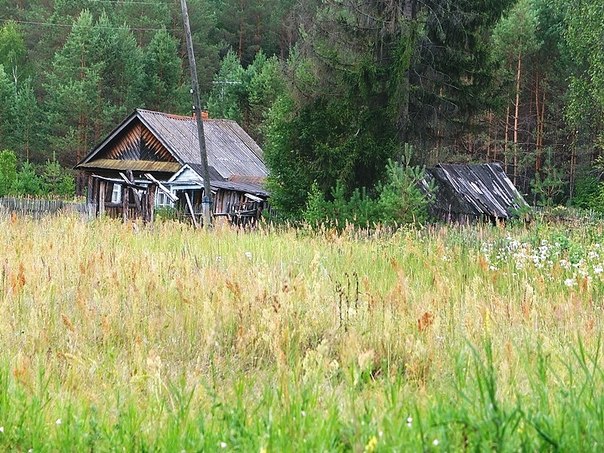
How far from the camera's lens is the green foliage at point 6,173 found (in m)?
35.6

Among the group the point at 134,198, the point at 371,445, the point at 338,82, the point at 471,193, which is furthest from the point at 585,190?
the point at 371,445

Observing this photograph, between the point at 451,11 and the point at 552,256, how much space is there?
49.7 ft

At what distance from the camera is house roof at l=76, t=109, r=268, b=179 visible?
28.5 meters

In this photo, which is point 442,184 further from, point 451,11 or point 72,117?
point 72,117

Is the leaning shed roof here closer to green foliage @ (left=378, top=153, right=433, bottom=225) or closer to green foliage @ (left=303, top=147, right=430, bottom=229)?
green foliage @ (left=303, top=147, right=430, bottom=229)

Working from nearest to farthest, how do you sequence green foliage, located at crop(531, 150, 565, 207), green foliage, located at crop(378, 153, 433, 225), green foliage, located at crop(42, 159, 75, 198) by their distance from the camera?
green foliage, located at crop(531, 150, 565, 207) < green foliage, located at crop(378, 153, 433, 225) < green foliage, located at crop(42, 159, 75, 198)

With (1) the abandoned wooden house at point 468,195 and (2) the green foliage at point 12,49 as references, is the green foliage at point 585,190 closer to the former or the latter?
(1) the abandoned wooden house at point 468,195

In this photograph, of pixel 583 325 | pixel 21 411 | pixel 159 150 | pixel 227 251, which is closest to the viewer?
pixel 21 411

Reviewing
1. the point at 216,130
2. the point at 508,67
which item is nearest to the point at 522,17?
the point at 508,67

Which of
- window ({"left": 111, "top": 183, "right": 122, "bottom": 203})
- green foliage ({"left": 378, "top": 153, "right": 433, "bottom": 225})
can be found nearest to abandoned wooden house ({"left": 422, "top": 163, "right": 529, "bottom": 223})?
green foliage ({"left": 378, "top": 153, "right": 433, "bottom": 225})

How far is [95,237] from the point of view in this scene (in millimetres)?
7945

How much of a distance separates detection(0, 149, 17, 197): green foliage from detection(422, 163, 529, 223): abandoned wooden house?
23547 mm

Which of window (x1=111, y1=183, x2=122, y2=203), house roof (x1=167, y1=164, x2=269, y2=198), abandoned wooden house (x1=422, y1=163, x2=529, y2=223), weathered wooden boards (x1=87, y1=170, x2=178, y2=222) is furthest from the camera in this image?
window (x1=111, y1=183, x2=122, y2=203)

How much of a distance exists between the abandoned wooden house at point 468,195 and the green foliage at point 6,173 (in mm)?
23547
